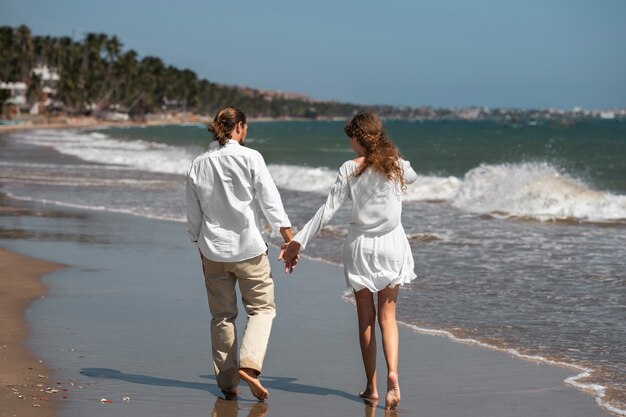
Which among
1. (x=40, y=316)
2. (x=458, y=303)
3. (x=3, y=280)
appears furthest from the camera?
(x=3, y=280)

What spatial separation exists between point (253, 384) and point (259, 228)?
869 millimetres

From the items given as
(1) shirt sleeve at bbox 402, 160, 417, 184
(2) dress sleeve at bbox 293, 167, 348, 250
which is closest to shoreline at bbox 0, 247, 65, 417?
(2) dress sleeve at bbox 293, 167, 348, 250

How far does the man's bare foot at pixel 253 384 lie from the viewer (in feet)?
17.7

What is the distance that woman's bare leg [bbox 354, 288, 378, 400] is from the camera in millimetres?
5613

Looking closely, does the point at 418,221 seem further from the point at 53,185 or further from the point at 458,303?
the point at 53,185

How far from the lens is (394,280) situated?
18.1 ft

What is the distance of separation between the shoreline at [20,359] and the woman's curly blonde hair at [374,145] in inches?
82.8

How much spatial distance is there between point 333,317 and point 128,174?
23476mm

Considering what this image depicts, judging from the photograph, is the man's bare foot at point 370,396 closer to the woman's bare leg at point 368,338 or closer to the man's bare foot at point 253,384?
the woman's bare leg at point 368,338

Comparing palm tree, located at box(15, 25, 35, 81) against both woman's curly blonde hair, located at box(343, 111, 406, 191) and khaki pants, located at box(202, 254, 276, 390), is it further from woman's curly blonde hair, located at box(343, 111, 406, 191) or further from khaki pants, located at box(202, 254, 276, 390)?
woman's curly blonde hair, located at box(343, 111, 406, 191)

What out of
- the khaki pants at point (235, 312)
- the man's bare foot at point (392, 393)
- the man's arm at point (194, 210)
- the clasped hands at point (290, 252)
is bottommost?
the man's bare foot at point (392, 393)

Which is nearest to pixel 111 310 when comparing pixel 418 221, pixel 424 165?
pixel 418 221

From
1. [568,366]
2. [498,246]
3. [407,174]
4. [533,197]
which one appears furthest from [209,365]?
[533,197]

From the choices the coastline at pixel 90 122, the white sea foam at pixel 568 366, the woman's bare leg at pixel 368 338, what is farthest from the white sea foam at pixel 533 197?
the coastline at pixel 90 122
